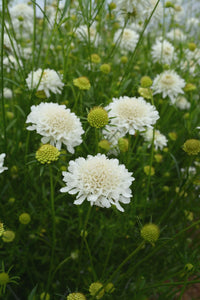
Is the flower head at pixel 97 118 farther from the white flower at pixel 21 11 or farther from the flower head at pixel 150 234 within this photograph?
the white flower at pixel 21 11

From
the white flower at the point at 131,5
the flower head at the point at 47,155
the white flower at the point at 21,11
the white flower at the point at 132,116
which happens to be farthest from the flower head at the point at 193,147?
the white flower at the point at 21,11

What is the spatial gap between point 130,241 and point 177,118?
1.29 metres

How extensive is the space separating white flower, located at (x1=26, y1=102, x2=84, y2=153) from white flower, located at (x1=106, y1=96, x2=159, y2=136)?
0.22 meters

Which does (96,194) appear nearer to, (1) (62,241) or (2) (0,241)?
(2) (0,241)

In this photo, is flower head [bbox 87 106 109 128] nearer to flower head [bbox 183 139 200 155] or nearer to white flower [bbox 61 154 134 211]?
white flower [bbox 61 154 134 211]

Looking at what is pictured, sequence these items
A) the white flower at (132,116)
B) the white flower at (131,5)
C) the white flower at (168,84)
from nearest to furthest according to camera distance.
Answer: the white flower at (132,116)
the white flower at (131,5)
the white flower at (168,84)

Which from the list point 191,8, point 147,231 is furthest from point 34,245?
point 191,8

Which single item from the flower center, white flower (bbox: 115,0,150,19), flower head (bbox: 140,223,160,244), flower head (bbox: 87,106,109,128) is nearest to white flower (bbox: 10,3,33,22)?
white flower (bbox: 115,0,150,19)

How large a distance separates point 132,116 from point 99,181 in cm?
46

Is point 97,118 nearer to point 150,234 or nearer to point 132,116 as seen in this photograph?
point 132,116

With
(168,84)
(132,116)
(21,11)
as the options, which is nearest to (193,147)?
(132,116)

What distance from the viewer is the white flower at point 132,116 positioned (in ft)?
4.19

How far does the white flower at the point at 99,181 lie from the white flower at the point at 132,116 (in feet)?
1.04

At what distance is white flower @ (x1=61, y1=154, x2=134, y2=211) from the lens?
0.92 metres
